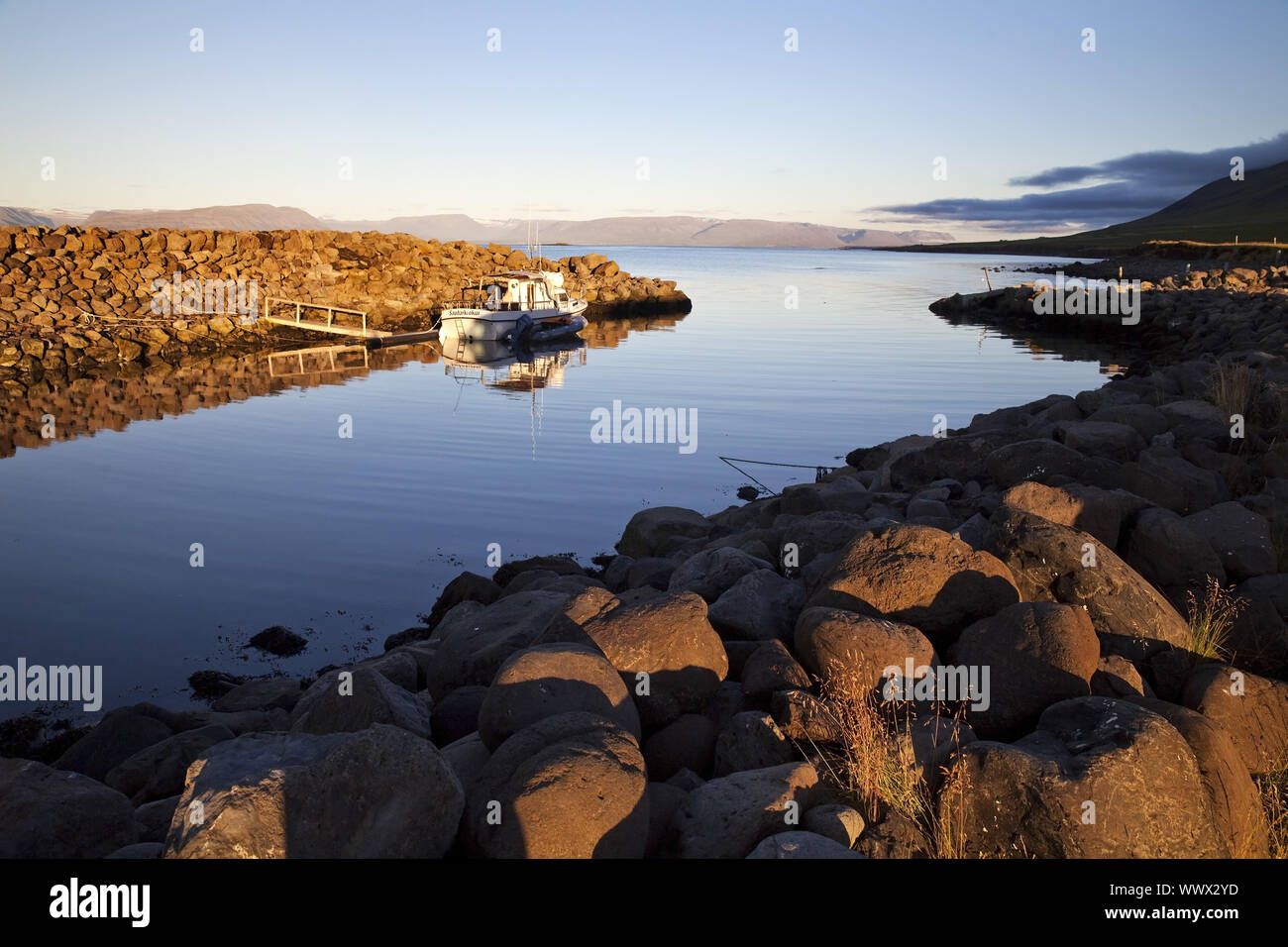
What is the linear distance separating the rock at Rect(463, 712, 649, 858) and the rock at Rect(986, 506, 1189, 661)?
3518 millimetres

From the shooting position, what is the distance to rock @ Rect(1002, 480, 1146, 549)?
743 cm

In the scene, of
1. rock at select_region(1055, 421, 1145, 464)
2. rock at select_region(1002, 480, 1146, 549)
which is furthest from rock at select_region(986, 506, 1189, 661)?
rock at select_region(1055, 421, 1145, 464)

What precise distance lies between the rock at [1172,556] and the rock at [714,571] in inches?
118

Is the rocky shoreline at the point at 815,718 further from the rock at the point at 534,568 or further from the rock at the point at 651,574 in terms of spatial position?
the rock at the point at 534,568

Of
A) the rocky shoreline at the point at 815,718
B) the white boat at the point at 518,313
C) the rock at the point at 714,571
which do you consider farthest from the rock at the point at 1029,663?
the white boat at the point at 518,313

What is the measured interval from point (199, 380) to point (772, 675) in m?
29.9

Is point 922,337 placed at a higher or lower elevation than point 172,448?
higher

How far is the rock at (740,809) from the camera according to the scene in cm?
431

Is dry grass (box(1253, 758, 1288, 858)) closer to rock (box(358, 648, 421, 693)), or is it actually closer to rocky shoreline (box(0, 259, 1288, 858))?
rocky shoreline (box(0, 259, 1288, 858))

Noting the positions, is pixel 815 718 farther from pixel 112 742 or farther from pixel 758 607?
pixel 112 742

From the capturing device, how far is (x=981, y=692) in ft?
17.8
